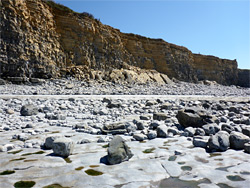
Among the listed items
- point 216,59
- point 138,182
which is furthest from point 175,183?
point 216,59

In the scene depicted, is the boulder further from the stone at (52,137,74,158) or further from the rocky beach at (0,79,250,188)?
the stone at (52,137,74,158)

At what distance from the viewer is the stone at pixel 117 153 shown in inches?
121

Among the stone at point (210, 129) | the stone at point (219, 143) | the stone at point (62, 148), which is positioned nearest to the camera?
the stone at point (62, 148)

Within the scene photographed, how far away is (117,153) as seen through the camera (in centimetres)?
312

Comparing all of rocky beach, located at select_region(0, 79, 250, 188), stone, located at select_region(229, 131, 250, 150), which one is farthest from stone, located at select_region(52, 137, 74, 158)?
stone, located at select_region(229, 131, 250, 150)

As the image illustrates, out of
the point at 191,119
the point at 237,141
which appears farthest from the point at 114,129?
the point at 237,141

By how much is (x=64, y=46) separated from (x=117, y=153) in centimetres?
2624

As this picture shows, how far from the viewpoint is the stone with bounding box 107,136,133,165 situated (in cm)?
307

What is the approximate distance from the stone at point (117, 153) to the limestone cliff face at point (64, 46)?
22.0 meters

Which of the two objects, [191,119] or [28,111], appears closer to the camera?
[191,119]

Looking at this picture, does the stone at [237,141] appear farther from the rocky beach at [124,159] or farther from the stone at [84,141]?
the stone at [84,141]

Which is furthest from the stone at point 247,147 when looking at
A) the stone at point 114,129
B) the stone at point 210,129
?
the stone at point 114,129

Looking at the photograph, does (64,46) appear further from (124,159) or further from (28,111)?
(124,159)

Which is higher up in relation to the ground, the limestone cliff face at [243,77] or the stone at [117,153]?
the limestone cliff face at [243,77]
